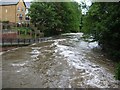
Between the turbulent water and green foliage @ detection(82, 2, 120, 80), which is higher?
green foliage @ detection(82, 2, 120, 80)

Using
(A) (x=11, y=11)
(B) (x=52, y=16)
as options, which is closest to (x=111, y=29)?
(B) (x=52, y=16)

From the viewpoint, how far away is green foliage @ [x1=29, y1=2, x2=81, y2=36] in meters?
46.7

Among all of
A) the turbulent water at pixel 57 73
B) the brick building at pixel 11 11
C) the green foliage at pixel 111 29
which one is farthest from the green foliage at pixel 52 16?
the turbulent water at pixel 57 73

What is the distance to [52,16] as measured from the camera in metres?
47.4

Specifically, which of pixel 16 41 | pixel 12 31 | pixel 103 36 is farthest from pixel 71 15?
pixel 103 36

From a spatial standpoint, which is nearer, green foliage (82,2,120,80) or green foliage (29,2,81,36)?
green foliage (82,2,120,80)

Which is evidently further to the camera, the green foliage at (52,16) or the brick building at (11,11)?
the brick building at (11,11)

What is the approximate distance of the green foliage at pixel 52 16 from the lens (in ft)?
153

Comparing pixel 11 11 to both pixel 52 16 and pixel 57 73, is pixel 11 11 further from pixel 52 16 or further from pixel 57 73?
pixel 57 73

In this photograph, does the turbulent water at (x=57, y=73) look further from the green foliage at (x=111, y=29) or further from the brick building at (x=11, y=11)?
the brick building at (x=11, y=11)

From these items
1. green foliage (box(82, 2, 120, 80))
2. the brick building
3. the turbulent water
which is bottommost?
the turbulent water

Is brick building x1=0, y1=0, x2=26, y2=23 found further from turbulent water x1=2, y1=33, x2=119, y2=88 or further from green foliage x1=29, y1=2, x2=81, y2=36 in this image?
turbulent water x1=2, y1=33, x2=119, y2=88

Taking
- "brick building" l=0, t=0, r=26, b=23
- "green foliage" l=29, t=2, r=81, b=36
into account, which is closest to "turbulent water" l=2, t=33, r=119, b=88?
"green foliage" l=29, t=2, r=81, b=36

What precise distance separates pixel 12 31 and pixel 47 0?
16444mm
